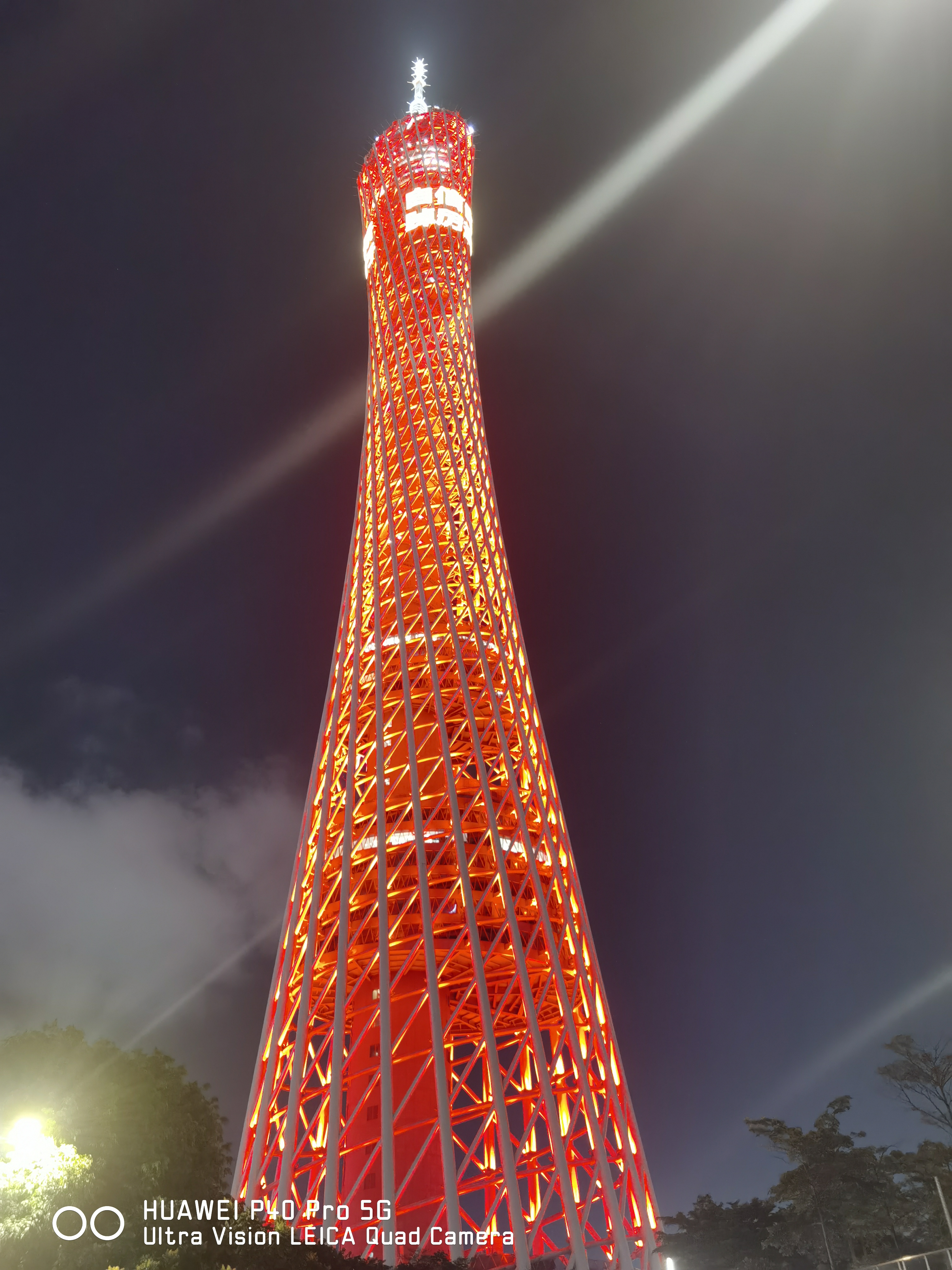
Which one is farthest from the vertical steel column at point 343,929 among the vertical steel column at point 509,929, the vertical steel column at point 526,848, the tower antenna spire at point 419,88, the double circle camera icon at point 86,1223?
the tower antenna spire at point 419,88

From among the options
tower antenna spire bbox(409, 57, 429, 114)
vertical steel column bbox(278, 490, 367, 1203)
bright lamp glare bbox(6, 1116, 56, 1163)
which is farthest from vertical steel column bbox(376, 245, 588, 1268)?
tower antenna spire bbox(409, 57, 429, 114)

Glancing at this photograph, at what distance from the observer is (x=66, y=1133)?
42.9ft

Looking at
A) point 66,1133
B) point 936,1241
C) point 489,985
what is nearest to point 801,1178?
point 936,1241

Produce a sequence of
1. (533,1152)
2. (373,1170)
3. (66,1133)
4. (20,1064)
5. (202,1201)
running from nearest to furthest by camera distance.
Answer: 1. (202,1201)
2. (66,1133)
3. (20,1064)
4. (533,1152)
5. (373,1170)

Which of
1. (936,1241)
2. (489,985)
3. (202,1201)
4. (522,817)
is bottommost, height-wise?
(936,1241)

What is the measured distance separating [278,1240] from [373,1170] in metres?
7.89

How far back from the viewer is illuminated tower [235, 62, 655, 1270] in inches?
571

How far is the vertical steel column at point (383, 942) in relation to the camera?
13.1m

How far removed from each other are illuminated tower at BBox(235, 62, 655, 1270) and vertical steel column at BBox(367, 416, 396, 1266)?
2.3 inches

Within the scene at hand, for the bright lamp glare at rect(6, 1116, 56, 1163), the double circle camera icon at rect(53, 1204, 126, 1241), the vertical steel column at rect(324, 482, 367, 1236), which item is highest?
the vertical steel column at rect(324, 482, 367, 1236)

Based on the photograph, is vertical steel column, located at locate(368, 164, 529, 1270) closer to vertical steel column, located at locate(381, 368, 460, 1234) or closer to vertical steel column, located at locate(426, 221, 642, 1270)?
vertical steel column, located at locate(426, 221, 642, 1270)

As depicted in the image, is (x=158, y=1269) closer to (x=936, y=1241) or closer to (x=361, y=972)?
(x=361, y=972)

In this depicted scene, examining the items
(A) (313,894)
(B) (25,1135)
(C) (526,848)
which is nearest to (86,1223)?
(B) (25,1135)

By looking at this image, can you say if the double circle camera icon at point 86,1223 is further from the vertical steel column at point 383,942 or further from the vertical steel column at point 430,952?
the vertical steel column at point 430,952
